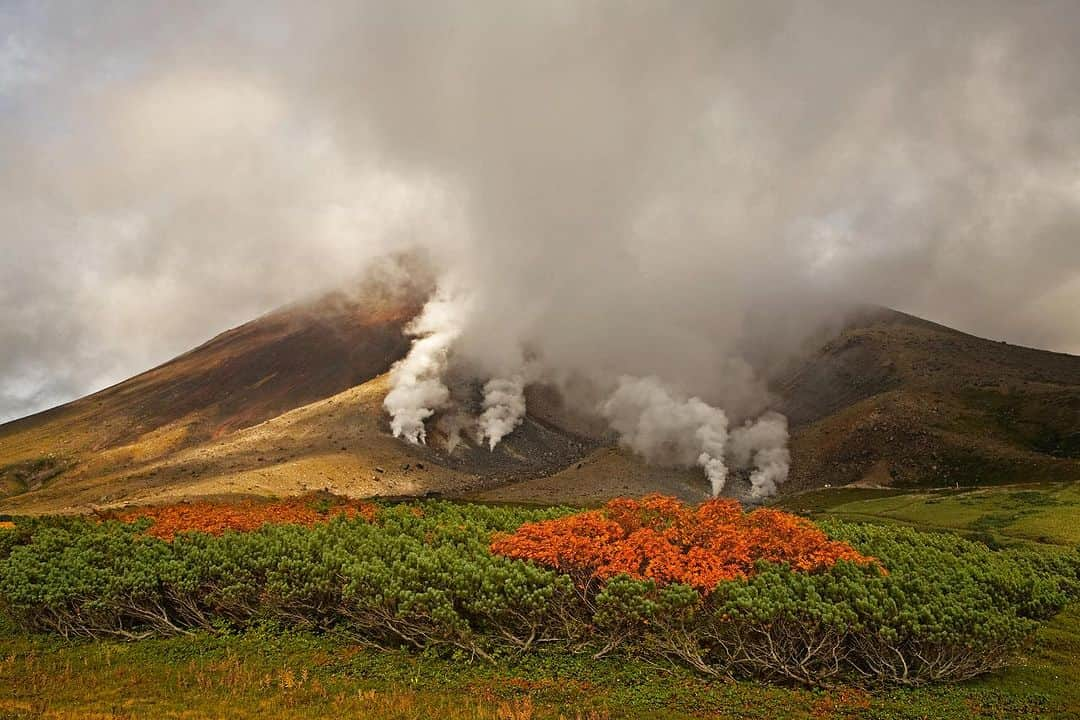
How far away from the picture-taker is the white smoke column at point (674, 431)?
10250cm

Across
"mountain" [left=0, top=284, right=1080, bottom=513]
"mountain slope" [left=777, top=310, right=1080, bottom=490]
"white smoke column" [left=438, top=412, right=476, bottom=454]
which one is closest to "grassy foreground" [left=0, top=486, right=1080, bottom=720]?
"mountain" [left=0, top=284, right=1080, bottom=513]

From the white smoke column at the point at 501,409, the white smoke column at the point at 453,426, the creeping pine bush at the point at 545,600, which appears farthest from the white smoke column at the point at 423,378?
the creeping pine bush at the point at 545,600

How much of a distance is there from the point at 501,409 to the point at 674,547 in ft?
347

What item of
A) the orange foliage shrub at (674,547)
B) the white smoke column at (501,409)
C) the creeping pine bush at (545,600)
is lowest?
the creeping pine bush at (545,600)

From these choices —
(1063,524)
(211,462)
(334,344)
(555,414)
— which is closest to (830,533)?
(1063,524)

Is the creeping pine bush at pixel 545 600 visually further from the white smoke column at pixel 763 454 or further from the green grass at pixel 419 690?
the white smoke column at pixel 763 454

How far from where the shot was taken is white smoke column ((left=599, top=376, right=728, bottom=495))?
10250 cm

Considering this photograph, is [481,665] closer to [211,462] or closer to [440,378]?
[211,462]

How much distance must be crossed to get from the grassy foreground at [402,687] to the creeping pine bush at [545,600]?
1.71 ft

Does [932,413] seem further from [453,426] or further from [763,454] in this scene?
[453,426]

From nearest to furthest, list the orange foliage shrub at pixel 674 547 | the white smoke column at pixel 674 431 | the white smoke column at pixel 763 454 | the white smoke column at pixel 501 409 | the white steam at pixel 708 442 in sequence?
the orange foliage shrub at pixel 674 547, the white smoke column at pixel 763 454, the white steam at pixel 708 442, the white smoke column at pixel 674 431, the white smoke column at pixel 501 409

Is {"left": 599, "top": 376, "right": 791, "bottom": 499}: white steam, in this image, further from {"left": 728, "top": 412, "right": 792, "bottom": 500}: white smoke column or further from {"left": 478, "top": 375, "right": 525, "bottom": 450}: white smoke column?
{"left": 478, "top": 375, "right": 525, "bottom": 450}: white smoke column

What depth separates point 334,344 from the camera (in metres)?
161

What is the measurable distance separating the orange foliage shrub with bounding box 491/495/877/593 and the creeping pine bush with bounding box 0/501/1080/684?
0.48 ft
